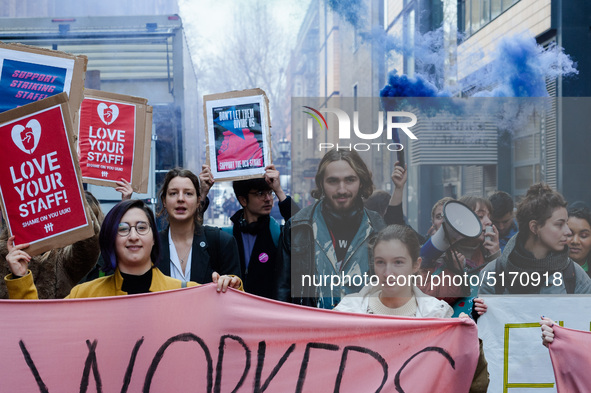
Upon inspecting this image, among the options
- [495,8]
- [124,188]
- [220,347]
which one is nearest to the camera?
[220,347]

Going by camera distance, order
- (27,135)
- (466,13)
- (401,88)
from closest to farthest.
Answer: (27,135), (401,88), (466,13)

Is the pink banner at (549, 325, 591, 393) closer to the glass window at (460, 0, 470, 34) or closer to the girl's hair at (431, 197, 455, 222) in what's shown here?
the girl's hair at (431, 197, 455, 222)

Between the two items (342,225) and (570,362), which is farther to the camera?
(342,225)

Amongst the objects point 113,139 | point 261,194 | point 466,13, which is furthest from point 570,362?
point 466,13

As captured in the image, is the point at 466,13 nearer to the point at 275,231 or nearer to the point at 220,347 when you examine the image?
the point at 275,231

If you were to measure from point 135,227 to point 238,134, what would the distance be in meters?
1.26

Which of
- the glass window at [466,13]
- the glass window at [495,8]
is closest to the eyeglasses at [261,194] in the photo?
the glass window at [495,8]

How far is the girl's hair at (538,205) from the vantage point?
3.66 m

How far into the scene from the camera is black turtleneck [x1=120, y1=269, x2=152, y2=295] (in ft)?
10.1

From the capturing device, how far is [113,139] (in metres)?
4.21

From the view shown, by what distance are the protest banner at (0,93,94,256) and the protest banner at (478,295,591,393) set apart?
80.6 inches

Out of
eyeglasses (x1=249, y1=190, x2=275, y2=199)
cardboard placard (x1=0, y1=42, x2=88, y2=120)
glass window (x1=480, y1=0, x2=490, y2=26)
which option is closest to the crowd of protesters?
eyeglasses (x1=249, y1=190, x2=275, y2=199)

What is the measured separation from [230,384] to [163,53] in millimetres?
5211

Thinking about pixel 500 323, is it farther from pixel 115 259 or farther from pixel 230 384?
pixel 115 259
